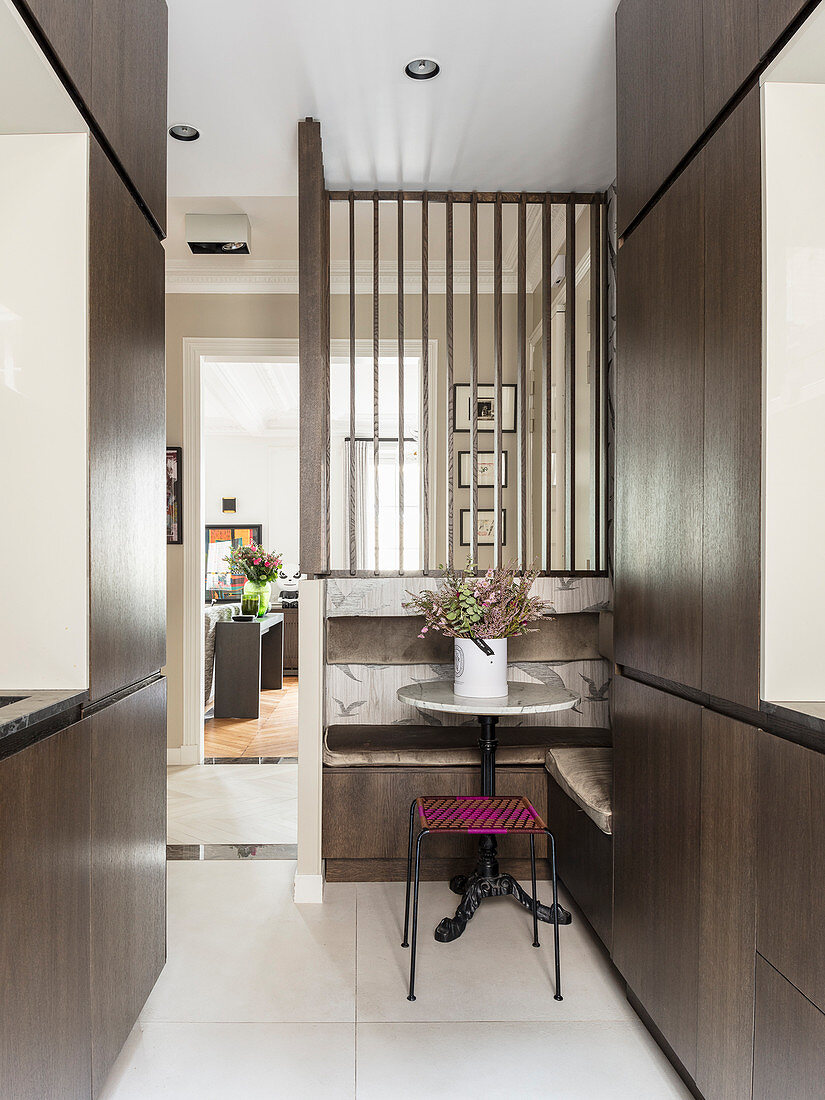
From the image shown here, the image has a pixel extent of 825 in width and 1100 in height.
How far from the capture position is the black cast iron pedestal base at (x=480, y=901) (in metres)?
2.48

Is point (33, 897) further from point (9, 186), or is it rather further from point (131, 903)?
point (9, 186)

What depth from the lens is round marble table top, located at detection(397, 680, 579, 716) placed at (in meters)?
2.45

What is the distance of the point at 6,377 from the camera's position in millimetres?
1598

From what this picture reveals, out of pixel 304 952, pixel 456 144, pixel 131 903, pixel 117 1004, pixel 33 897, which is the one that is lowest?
pixel 304 952

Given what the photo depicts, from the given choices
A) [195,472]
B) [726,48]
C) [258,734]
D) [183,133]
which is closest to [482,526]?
[195,472]

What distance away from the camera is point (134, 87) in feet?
6.13

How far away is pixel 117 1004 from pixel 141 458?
1223mm

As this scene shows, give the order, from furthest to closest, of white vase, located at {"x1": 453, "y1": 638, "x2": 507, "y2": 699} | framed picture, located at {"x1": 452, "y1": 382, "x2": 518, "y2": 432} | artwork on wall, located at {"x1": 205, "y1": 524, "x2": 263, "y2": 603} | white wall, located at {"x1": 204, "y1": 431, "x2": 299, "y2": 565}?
white wall, located at {"x1": 204, "y1": 431, "x2": 299, "y2": 565}
artwork on wall, located at {"x1": 205, "y1": 524, "x2": 263, "y2": 603}
framed picture, located at {"x1": 452, "y1": 382, "x2": 518, "y2": 432}
white vase, located at {"x1": 453, "y1": 638, "x2": 507, "y2": 699}

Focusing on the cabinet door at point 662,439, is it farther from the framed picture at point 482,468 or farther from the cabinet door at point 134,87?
the framed picture at point 482,468

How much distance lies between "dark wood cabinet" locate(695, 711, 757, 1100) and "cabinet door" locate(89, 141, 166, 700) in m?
1.24

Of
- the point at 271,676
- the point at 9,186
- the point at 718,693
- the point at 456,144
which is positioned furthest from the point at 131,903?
the point at 271,676

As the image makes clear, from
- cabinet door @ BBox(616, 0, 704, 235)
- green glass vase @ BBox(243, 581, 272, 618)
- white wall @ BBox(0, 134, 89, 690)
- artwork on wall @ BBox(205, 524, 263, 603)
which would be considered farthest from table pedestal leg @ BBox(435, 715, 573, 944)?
artwork on wall @ BBox(205, 524, 263, 603)

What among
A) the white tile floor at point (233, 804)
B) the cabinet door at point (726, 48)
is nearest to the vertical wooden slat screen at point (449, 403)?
the white tile floor at point (233, 804)

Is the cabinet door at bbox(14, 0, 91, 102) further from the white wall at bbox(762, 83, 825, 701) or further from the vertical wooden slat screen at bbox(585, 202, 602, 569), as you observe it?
the vertical wooden slat screen at bbox(585, 202, 602, 569)
